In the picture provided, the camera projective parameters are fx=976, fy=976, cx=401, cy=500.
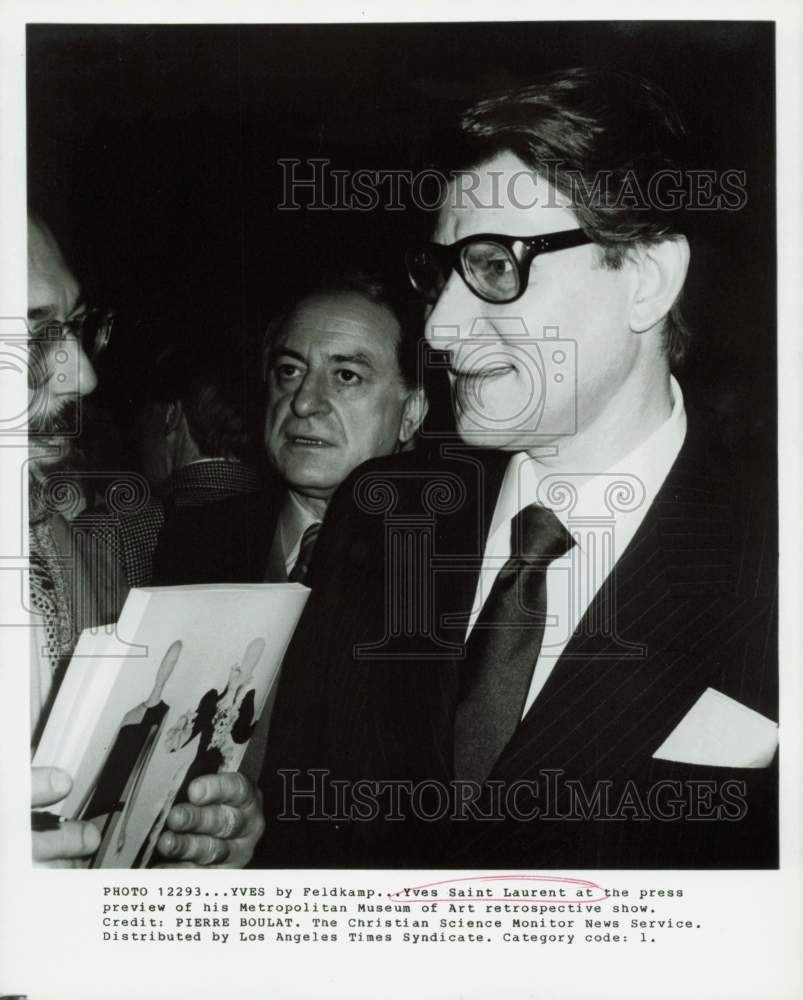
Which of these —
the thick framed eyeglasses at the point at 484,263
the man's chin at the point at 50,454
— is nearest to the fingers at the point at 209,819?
the man's chin at the point at 50,454

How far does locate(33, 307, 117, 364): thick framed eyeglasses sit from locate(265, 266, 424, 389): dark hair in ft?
0.98

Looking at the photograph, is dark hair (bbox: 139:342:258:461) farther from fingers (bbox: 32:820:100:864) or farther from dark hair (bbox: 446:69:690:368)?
fingers (bbox: 32:820:100:864)

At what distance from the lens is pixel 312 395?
170 centimetres

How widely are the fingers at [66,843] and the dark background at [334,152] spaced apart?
0.86m

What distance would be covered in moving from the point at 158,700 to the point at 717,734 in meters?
0.96

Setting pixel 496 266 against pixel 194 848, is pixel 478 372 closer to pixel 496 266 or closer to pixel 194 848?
pixel 496 266

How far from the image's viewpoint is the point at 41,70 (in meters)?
1.73

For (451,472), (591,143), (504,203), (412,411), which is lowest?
(451,472)

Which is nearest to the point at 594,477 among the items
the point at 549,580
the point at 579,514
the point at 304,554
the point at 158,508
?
the point at 579,514

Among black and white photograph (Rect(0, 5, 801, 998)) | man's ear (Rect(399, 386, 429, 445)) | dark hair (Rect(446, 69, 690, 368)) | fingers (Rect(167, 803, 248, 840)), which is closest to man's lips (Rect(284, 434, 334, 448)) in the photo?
black and white photograph (Rect(0, 5, 801, 998))

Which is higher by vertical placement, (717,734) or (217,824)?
(717,734)

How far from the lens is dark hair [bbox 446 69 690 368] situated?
1.69 metres

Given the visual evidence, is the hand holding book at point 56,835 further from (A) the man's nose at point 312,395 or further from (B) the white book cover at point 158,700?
(A) the man's nose at point 312,395
